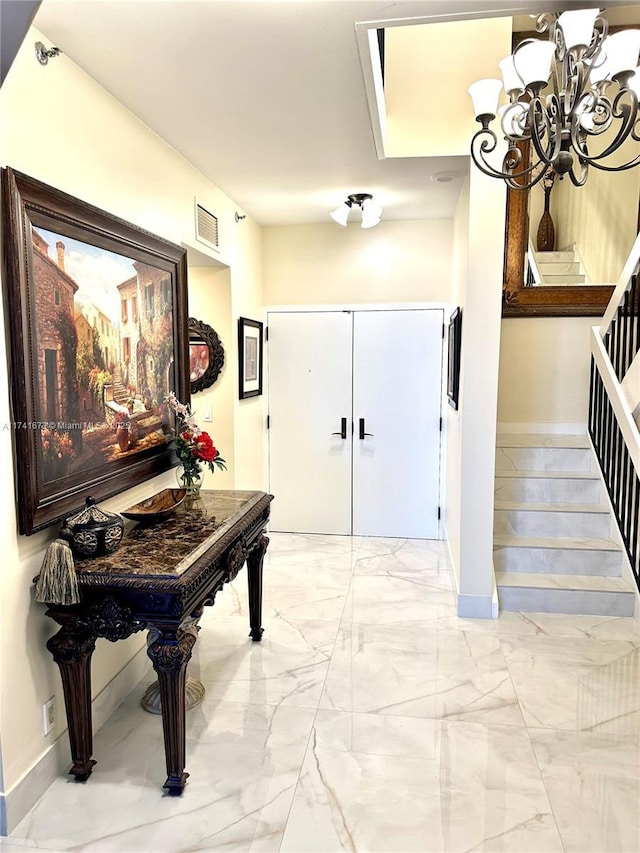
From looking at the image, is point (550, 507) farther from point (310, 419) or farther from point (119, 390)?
point (119, 390)

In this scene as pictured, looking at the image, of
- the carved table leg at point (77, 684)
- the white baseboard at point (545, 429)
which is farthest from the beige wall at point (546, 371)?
the carved table leg at point (77, 684)

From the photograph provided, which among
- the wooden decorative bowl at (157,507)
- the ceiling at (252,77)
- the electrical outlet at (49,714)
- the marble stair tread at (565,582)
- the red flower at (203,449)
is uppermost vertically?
the ceiling at (252,77)

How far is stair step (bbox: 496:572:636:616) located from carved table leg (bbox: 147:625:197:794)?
2.21m

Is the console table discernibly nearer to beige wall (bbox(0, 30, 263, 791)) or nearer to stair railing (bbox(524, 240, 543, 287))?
beige wall (bbox(0, 30, 263, 791))

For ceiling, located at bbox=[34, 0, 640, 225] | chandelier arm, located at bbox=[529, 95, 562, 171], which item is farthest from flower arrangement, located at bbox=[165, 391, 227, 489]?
chandelier arm, located at bbox=[529, 95, 562, 171]

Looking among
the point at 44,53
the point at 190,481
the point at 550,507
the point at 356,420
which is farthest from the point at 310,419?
the point at 44,53

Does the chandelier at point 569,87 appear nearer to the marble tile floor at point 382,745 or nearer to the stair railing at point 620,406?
the stair railing at point 620,406

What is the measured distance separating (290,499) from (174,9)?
3928 mm

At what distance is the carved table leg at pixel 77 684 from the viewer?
2.08 m

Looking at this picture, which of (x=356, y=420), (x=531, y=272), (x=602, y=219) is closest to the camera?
(x=531, y=272)

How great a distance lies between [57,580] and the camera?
77.0 inches

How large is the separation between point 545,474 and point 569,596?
94 cm

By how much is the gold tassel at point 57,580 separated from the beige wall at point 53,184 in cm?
9

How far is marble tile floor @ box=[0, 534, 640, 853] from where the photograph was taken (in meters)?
1.92
